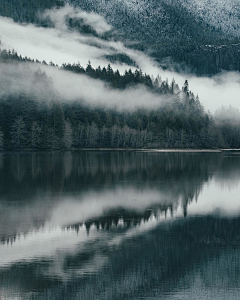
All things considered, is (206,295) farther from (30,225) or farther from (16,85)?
(16,85)

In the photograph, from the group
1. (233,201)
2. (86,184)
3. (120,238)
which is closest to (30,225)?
(120,238)

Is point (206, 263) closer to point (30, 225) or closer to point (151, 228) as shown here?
point (151, 228)

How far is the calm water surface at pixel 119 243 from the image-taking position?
24.0 meters

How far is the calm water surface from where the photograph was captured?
24.0 meters

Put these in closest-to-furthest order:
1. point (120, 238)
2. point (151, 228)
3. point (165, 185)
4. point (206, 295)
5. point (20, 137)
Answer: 1. point (206, 295)
2. point (120, 238)
3. point (151, 228)
4. point (165, 185)
5. point (20, 137)

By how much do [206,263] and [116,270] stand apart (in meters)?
5.31

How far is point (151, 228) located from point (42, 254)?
10004mm

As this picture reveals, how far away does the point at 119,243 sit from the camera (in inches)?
1233

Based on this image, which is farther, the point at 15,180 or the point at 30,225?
the point at 15,180

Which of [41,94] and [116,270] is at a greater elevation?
[41,94]

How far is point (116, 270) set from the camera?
26.3 m

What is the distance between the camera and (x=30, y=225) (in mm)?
36281

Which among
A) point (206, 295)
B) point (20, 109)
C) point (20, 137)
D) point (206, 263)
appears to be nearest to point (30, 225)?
point (206, 263)

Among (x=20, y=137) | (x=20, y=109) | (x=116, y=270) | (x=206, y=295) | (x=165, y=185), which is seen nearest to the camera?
(x=206, y=295)
